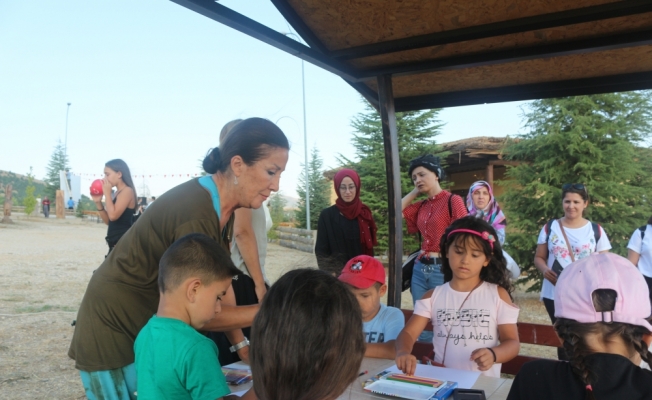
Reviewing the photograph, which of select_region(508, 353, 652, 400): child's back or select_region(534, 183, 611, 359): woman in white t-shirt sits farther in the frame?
select_region(534, 183, 611, 359): woman in white t-shirt

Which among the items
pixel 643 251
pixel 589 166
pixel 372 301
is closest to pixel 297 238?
pixel 589 166

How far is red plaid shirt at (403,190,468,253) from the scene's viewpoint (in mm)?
3934

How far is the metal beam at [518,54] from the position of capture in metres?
2.74

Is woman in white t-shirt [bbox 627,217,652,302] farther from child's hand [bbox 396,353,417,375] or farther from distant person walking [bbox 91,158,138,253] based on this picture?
distant person walking [bbox 91,158,138,253]

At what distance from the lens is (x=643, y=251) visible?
4.68 meters

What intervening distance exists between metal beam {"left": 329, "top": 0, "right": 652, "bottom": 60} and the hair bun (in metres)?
1.48

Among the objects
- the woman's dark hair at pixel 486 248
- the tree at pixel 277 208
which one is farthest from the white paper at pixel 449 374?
the tree at pixel 277 208

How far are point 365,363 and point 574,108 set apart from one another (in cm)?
875

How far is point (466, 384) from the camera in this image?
6.13 feet

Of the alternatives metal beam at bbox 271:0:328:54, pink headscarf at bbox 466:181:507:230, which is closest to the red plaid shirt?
pink headscarf at bbox 466:181:507:230

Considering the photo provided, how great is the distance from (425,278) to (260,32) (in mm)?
2274

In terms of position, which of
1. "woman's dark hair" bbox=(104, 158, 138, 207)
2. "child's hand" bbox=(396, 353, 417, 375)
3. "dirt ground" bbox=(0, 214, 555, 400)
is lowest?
"dirt ground" bbox=(0, 214, 555, 400)

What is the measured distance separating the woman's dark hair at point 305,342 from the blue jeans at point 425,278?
2.84m

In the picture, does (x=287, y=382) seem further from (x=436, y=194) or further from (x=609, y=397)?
(x=436, y=194)
